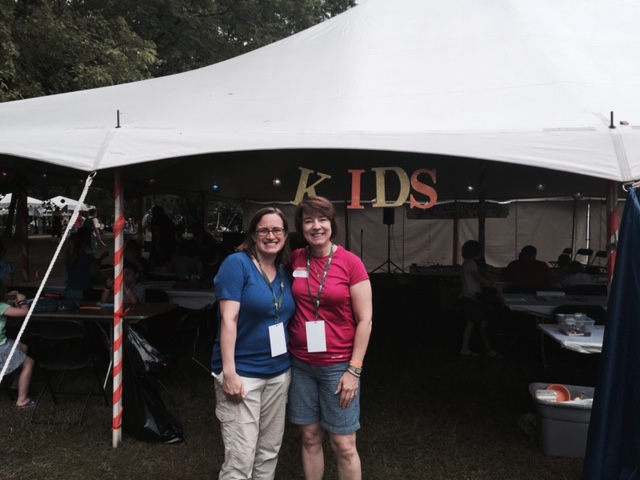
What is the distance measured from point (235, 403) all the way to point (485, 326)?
3.92 metres

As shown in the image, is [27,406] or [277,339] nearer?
[277,339]

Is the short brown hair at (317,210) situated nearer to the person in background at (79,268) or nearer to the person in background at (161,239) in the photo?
the person in background at (79,268)

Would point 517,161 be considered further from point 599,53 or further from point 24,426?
point 24,426

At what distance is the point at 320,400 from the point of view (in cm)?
258

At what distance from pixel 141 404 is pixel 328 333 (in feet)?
6.05

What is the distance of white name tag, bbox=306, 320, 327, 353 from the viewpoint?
2.49m

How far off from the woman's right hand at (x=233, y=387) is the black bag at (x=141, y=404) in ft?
5.06

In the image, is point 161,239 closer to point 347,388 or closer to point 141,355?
point 141,355

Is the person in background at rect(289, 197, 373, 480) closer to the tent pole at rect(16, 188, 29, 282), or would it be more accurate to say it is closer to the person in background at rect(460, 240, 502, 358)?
the person in background at rect(460, 240, 502, 358)

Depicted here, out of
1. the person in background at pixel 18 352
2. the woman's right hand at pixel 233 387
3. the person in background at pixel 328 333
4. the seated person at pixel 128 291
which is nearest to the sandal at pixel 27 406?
the person in background at pixel 18 352

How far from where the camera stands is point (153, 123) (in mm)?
3721

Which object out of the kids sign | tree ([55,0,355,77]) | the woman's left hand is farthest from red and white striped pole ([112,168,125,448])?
tree ([55,0,355,77])

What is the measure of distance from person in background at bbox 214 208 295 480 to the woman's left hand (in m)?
0.27

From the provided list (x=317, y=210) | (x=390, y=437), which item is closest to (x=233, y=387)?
(x=317, y=210)
